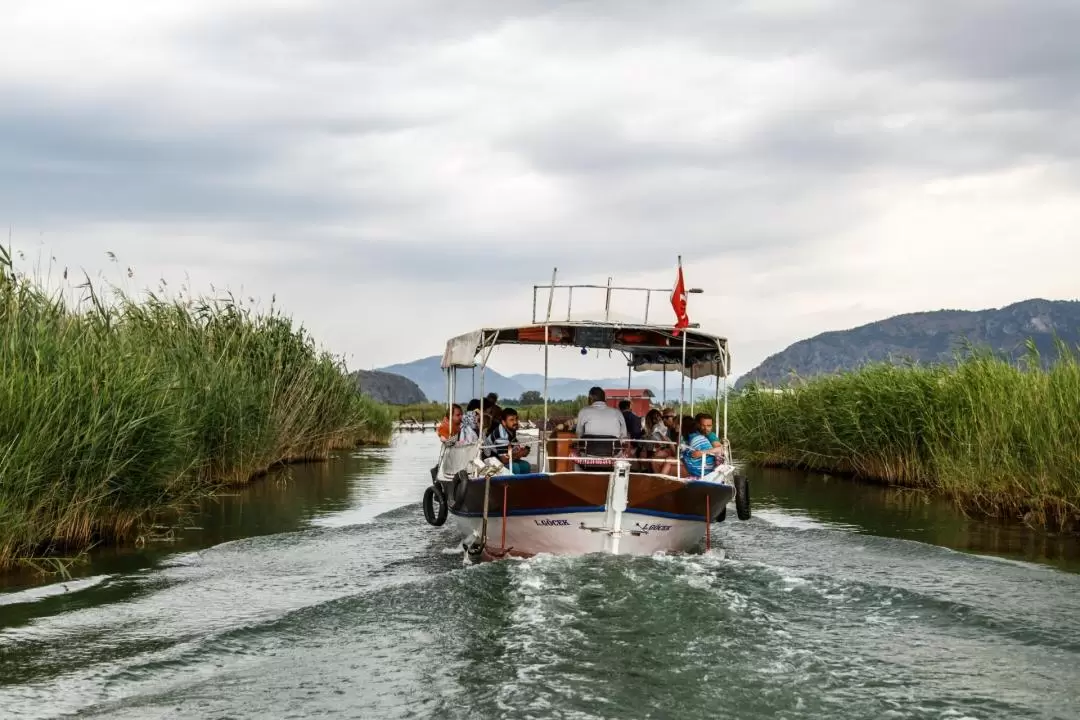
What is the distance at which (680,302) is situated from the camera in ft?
43.3

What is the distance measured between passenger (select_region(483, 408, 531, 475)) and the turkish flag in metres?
2.40

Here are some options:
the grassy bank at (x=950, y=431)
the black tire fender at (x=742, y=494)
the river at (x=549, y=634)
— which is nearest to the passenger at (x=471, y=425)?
the river at (x=549, y=634)

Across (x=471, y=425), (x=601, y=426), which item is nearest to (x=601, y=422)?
(x=601, y=426)

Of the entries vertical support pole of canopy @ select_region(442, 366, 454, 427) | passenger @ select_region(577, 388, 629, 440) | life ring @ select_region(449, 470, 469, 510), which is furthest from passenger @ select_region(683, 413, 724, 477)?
vertical support pole of canopy @ select_region(442, 366, 454, 427)

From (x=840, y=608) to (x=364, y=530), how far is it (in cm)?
837

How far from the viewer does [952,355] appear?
20938mm

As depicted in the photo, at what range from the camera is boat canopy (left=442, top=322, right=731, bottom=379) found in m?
13.7

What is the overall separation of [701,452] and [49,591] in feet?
23.2

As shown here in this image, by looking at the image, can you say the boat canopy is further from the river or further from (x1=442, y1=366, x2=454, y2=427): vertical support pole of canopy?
the river

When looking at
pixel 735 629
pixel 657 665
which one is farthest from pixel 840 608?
pixel 657 665

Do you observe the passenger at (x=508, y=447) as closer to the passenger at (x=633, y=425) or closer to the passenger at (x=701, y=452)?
the passenger at (x=633, y=425)

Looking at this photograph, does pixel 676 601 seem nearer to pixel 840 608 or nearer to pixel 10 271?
pixel 840 608

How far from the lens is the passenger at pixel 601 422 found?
509 inches

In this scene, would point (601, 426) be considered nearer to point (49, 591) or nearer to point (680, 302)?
point (680, 302)
